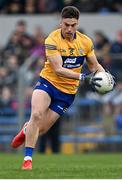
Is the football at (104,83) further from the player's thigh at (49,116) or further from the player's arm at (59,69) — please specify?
the player's thigh at (49,116)

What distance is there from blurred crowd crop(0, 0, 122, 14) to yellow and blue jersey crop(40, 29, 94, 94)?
11.0 metres

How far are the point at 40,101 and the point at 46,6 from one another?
11931mm

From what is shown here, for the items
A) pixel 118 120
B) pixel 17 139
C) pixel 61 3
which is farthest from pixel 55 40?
pixel 61 3

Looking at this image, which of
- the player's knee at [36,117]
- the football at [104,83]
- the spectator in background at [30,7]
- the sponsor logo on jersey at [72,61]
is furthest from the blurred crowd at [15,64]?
the football at [104,83]

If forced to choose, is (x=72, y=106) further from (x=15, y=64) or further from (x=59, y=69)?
(x=59, y=69)

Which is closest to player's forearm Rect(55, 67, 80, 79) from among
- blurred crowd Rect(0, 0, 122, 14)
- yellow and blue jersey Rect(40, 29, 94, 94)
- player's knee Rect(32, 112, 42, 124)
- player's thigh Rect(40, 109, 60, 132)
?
yellow and blue jersey Rect(40, 29, 94, 94)

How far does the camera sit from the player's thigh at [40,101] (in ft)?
43.3

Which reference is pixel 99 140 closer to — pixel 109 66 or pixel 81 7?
pixel 109 66

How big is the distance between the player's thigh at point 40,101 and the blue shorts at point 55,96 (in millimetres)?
100

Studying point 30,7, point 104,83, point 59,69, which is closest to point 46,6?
point 30,7

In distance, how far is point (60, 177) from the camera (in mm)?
11539

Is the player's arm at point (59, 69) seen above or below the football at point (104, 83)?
above

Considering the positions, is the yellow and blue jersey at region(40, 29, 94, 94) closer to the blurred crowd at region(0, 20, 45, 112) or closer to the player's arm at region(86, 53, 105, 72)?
the player's arm at region(86, 53, 105, 72)

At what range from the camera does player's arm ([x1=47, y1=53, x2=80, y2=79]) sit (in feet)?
43.4
